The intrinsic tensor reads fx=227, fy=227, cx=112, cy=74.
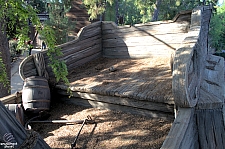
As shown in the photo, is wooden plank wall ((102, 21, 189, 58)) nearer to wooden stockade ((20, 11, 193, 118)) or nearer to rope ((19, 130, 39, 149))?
wooden stockade ((20, 11, 193, 118))

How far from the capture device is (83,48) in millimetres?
5793

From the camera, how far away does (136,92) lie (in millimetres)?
3479

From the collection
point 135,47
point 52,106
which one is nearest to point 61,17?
point 135,47

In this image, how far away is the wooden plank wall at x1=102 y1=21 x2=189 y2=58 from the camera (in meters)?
5.09

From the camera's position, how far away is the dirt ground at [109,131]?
290cm

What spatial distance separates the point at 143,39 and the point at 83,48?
5.02ft

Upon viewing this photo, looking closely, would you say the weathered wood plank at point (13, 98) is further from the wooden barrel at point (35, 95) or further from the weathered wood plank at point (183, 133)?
the weathered wood plank at point (183, 133)

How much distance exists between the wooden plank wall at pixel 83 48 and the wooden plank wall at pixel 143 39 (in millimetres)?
210

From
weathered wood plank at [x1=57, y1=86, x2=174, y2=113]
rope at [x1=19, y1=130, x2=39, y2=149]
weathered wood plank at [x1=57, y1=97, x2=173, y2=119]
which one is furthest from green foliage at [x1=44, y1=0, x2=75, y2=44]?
rope at [x1=19, y1=130, x2=39, y2=149]

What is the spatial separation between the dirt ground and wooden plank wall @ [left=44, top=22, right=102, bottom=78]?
1.76 m

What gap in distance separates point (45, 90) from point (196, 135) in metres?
2.81

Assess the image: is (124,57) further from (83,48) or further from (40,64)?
(40,64)

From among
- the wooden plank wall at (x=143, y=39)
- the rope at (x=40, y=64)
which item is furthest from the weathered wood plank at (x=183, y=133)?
the rope at (x=40, y=64)

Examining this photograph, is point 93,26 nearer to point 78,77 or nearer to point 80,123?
point 78,77
